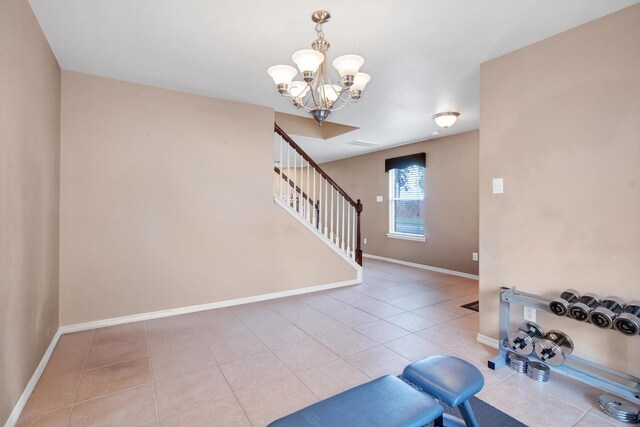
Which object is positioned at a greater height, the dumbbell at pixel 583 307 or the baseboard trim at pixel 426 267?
the dumbbell at pixel 583 307

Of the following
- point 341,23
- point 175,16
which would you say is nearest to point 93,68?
point 175,16

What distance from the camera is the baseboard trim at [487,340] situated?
2.58 m

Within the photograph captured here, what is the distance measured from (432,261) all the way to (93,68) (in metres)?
5.64

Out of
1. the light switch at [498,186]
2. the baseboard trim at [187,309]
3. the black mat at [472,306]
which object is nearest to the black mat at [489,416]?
the light switch at [498,186]

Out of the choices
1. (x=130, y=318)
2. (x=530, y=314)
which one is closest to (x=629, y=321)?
(x=530, y=314)

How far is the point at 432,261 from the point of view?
225 inches

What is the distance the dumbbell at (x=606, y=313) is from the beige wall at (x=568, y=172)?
0.47 ft

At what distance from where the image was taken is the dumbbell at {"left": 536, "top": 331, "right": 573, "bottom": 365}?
6.70 ft

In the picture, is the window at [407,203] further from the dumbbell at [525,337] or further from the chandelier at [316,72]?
the chandelier at [316,72]

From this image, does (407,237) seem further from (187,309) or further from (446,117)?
(187,309)

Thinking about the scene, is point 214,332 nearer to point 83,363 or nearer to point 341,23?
point 83,363

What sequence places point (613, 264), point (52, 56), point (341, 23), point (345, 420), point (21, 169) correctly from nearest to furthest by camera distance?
point (345, 420) → point (21, 169) → point (613, 264) → point (341, 23) → point (52, 56)

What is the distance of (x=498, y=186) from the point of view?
2.57m

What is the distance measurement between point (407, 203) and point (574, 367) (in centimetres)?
438
